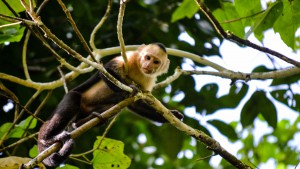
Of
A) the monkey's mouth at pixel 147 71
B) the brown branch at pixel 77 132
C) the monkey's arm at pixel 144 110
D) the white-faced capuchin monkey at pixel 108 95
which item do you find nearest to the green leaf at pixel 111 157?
the brown branch at pixel 77 132

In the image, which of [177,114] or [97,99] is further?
[97,99]

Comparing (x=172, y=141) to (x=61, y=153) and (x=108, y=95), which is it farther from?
(x=61, y=153)

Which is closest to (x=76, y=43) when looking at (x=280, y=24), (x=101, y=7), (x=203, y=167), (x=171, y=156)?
(x=101, y=7)

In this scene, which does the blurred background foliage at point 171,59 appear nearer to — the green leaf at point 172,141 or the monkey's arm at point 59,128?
the green leaf at point 172,141

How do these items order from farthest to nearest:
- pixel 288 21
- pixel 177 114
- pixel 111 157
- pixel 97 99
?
pixel 97 99, pixel 177 114, pixel 111 157, pixel 288 21

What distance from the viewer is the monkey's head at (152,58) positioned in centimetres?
545

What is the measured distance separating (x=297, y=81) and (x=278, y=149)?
468 cm

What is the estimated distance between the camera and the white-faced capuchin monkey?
514cm

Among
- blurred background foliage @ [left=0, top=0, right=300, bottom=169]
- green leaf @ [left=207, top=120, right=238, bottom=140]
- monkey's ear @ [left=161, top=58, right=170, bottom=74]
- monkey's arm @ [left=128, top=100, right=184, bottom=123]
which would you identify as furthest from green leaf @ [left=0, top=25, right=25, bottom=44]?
green leaf @ [left=207, top=120, right=238, bottom=140]

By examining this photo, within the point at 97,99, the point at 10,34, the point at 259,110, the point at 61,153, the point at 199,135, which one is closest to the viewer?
the point at 199,135

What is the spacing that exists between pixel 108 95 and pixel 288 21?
2526 mm

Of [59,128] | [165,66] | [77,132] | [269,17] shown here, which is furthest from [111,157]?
[165,66]

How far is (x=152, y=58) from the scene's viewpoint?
5523mm

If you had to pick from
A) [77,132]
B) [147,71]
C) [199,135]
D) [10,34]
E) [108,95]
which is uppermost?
[147,71]
